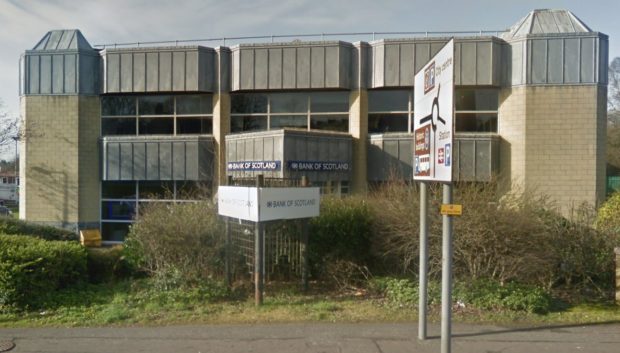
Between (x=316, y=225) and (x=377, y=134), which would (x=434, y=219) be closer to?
(x=316, y=225)

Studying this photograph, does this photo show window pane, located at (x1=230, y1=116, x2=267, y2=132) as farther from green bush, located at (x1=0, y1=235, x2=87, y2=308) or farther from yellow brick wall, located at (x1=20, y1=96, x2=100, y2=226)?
A: green bush, located at (x1=0, y1=235, x2=87, y2=308)

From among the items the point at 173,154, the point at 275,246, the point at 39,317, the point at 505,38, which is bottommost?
the point at 39,317

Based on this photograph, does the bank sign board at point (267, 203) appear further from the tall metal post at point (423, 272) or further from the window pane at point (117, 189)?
the window pane at point (117, 189)

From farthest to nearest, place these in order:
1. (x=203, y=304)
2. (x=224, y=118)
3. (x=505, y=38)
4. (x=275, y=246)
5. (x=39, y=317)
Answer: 1. (x=224, y=118)
2. (x=505, y=38)
3. (x=275, y=246)
4. (x=203, y=304)
5. (x=39, y=317)

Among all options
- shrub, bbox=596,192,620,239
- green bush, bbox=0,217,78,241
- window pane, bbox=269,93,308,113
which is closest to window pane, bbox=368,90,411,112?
window pane, bbox=269,93,308,113

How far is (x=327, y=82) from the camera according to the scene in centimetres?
1551

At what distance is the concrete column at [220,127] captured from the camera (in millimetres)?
15992

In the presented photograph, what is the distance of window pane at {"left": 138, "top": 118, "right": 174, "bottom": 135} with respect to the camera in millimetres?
16656

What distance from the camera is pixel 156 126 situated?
54.9ft

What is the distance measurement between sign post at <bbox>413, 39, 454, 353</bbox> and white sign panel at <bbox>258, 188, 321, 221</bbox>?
105 inches

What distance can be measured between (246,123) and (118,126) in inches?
184

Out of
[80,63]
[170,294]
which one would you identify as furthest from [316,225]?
[80,63]

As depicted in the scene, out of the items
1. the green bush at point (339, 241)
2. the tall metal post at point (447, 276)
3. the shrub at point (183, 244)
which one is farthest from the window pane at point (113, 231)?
the tall metal post at point (447, 276)

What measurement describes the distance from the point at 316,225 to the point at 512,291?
3.45 metres
